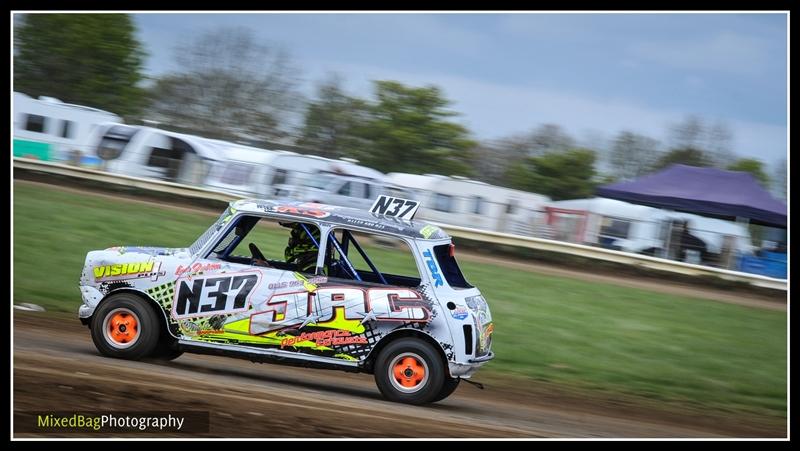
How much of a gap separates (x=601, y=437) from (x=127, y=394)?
178 inches

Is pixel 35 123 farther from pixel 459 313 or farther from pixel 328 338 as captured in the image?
pixel 459 313

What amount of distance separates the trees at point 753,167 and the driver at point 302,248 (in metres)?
21.7

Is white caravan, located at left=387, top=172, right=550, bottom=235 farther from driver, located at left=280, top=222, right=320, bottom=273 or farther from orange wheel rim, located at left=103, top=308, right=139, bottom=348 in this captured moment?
orange wheel rim, located at left=103, top=308, right=139, bottom=348

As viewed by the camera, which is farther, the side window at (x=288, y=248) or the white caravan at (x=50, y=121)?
the white caravan at (x=50, y=121)

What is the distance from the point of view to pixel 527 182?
A: 33000 millimetres

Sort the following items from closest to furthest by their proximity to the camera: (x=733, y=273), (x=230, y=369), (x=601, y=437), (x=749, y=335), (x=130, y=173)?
(x=601, y=437) → (x=230, y=369) → (x=749, y=335) → (x=733, y=273) → (x=130, y=173)

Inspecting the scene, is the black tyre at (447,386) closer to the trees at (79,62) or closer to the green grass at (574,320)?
the green grass at (574,320)

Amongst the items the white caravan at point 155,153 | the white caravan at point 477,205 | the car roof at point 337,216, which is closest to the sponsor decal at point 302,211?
the car roof at point 337,216

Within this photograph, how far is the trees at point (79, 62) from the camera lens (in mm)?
35406

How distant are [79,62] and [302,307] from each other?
101 feet

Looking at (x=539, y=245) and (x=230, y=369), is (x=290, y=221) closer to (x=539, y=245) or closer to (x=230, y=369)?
(x=230, y=369)

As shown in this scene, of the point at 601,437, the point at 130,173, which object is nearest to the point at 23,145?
the point at 130,173

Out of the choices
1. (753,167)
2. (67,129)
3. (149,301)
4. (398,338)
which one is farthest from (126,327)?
(753,167)

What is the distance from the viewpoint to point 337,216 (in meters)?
8.89
